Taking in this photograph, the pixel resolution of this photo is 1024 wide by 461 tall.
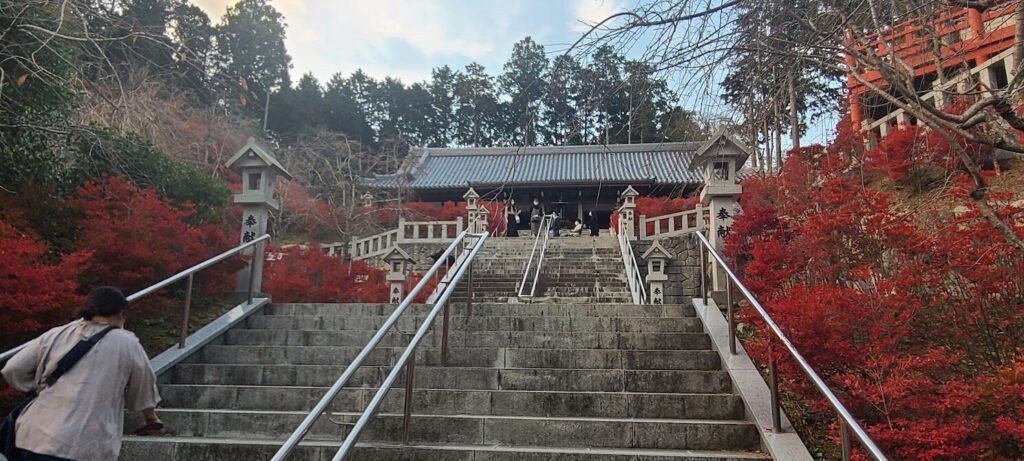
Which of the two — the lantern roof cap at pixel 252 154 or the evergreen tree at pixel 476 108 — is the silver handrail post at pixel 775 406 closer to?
the lantern roof cap at pixel 252 154

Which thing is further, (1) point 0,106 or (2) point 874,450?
(1) point 0,106

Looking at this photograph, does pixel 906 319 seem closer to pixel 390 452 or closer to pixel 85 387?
pixel 390 452

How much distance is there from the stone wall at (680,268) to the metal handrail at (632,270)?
578 mm

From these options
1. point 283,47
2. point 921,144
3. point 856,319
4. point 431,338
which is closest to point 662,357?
point 856,319

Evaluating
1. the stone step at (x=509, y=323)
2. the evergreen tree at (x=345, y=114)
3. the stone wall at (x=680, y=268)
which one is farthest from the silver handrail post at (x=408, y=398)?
the evergreen tree at (x=345, y=114)

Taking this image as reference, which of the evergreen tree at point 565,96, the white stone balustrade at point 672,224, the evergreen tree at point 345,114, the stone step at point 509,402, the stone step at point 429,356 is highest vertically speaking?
the evergreen tree at point 345,114

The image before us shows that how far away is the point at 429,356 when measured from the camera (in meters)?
4.98

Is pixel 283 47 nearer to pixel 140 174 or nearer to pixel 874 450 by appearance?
pixel 140 174

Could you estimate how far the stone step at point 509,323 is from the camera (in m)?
5.46

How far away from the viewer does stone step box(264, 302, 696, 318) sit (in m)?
5.86

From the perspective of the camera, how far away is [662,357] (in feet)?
15.7

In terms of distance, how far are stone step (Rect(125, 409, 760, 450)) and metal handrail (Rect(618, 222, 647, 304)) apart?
6.31m

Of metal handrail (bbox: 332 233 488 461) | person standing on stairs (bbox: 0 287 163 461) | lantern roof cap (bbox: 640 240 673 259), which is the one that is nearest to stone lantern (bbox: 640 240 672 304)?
lantern roof cap (bbox: 640 240 673 259)

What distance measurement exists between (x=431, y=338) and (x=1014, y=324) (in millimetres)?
4973
